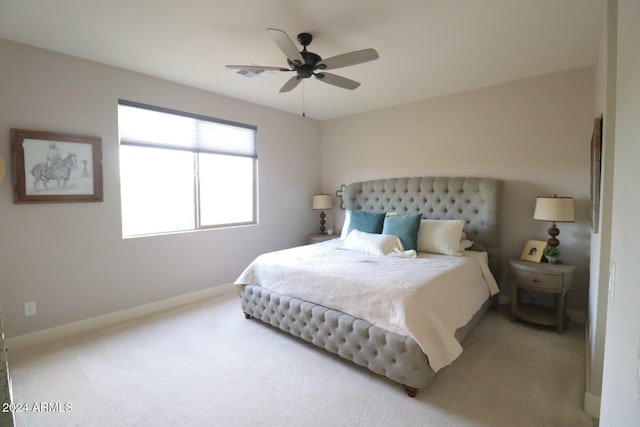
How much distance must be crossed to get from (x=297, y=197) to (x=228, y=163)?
1281 millimetres

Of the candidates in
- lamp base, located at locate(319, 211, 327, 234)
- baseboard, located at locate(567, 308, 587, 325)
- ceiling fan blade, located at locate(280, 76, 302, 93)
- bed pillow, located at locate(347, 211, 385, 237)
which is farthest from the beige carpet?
lamp base, located at locate(319, 211, 327, 234)

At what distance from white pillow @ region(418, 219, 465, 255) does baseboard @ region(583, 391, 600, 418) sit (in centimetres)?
156

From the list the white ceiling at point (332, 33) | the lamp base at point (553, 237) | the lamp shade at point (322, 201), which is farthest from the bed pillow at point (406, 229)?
the white ceiling at point (332, 33)

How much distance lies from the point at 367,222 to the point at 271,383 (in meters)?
2.16

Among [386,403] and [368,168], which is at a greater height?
[368,168]

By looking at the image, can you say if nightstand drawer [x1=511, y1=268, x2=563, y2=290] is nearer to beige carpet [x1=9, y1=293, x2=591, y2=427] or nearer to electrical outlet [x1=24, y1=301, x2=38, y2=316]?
beige carpet [x1=9, y1=293, x2=591, y2=427]

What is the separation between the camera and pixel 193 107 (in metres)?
3.60

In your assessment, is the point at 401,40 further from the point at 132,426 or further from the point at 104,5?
the point at 132,426

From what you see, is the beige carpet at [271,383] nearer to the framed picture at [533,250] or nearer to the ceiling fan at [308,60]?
the framed picture at [533,250]

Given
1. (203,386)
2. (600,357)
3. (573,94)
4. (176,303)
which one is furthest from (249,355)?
(573,94)

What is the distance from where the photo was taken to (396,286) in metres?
2.18

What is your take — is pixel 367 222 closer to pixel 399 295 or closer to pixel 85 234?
pixel 399 295

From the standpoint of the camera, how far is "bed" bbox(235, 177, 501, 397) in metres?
1.99

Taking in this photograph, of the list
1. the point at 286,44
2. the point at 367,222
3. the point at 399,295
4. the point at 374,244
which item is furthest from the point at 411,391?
the point at 286,44
